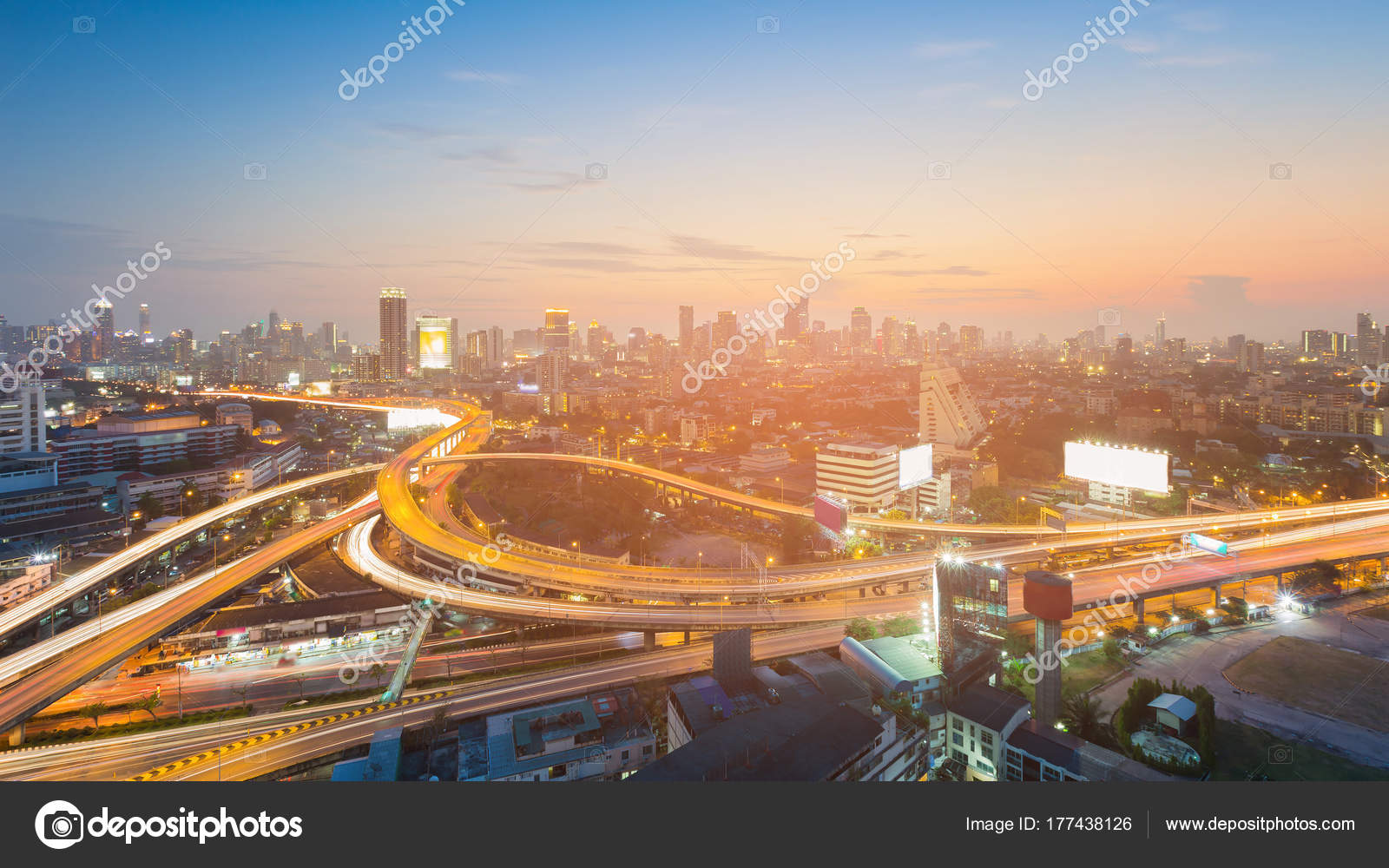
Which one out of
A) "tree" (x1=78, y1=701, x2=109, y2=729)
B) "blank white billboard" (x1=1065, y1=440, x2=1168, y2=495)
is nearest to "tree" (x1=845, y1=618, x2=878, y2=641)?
"tree" (x1=78, y1=701, x2=109, y2=729)

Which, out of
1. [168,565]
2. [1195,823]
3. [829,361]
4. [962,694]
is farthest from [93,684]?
[829,361]

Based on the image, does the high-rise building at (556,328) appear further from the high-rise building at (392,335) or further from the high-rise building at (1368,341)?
the high-rise building at (1368,341)

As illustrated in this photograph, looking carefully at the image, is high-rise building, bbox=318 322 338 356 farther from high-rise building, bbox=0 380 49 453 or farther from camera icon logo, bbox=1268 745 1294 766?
camera icon logo, bbox=1268 745 1294 766

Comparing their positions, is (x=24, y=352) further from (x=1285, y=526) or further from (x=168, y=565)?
(x=1285, y=526)

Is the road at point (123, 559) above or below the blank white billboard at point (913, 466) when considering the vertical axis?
below

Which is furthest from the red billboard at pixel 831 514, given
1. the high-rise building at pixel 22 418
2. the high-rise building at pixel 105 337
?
the high-rise building at pixel 105 337

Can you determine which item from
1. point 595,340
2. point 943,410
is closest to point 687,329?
point 595,340
